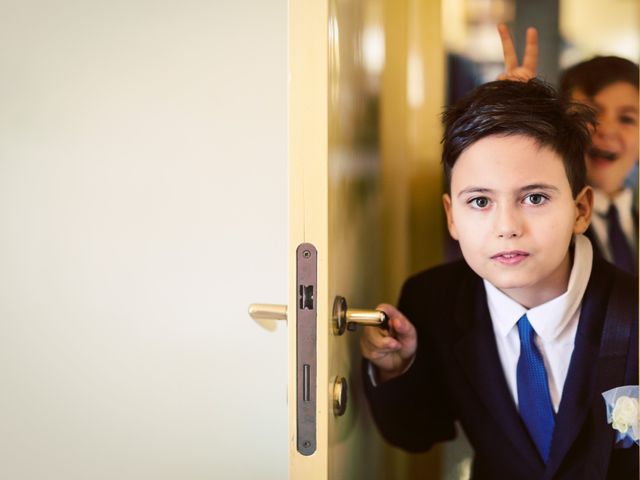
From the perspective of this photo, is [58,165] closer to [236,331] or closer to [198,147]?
[198,147]

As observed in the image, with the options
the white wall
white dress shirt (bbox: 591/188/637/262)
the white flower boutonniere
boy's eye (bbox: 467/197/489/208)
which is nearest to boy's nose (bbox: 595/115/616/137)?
white dress shirt (bbox: 591/188/637/262)

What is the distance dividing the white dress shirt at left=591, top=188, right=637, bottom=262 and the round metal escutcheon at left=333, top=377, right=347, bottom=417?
75 centimetres

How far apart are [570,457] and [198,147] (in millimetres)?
1033

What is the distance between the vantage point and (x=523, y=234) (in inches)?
43.4

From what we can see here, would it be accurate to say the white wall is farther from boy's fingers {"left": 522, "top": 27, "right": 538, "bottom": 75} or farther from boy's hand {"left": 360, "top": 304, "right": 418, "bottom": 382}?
boy's fingers {"left": 522, "top": 27, "right": 538, "bottom": 75}

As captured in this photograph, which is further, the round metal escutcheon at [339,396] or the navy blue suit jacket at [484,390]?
the navy blue suit jacket at [484,390]

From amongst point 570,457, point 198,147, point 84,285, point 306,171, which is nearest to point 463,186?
point 306,171

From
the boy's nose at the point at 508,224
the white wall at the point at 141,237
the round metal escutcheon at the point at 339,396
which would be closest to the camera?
the round metal escutcheon at the point at 339,396

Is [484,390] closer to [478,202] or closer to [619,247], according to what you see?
[478,202]

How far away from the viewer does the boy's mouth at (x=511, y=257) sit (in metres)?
1.11

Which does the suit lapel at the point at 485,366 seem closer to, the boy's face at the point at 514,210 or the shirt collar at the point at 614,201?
the boy's face at the point at 514,210

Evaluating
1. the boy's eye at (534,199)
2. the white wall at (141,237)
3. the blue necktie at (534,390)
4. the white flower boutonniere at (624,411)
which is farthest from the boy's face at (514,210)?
the white wall at (141,237)

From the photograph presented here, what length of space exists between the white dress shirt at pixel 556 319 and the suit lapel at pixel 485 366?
0.15ft

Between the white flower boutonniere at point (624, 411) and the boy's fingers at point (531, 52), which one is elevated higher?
the boy's fingers at point (531, 52)
